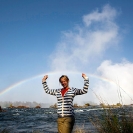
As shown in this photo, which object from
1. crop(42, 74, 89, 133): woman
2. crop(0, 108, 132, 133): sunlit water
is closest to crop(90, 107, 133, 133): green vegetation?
crop(0, 108, 132, 133): sunlit water

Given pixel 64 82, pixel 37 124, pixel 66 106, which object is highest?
pixel 64 82

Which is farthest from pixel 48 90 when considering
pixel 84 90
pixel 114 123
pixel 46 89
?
pixel 114 123

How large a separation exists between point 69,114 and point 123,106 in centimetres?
145

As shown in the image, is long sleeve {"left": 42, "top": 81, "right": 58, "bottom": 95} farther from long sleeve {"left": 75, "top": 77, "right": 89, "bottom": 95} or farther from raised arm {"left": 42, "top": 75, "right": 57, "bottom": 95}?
long sleeve {"left": 75, "top": 77, "right": 89, "bottom": 95}

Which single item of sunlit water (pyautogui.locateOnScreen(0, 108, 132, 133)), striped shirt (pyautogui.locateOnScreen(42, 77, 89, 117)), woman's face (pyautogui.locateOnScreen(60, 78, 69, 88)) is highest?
woman's face (pyautogui.locateOnScreen(60, 78, 69, 88))

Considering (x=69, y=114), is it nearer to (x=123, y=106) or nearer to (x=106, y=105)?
(x=106, y=105)

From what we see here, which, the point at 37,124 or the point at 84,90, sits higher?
the point at 84,90

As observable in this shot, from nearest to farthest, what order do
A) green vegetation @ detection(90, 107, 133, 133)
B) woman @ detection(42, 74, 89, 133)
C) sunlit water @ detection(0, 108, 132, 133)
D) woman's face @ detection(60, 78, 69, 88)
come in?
woman @ detection(42, 74, 89, 133) < green vegetation @ detection(90, 107, 133, 133) < woman's face @ detection(60, 78, 69, 88) < sunlit water @ detection(0, 108, 132, 133)

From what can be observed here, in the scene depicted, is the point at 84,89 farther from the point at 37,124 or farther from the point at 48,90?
the point at 37,124

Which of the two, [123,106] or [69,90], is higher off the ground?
[69,90]

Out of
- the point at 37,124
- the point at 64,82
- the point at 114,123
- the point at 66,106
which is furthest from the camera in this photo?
the point at 37,124

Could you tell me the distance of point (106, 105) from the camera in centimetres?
534

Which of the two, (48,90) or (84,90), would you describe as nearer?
(84,90)

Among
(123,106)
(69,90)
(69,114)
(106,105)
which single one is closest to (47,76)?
(69,90)
